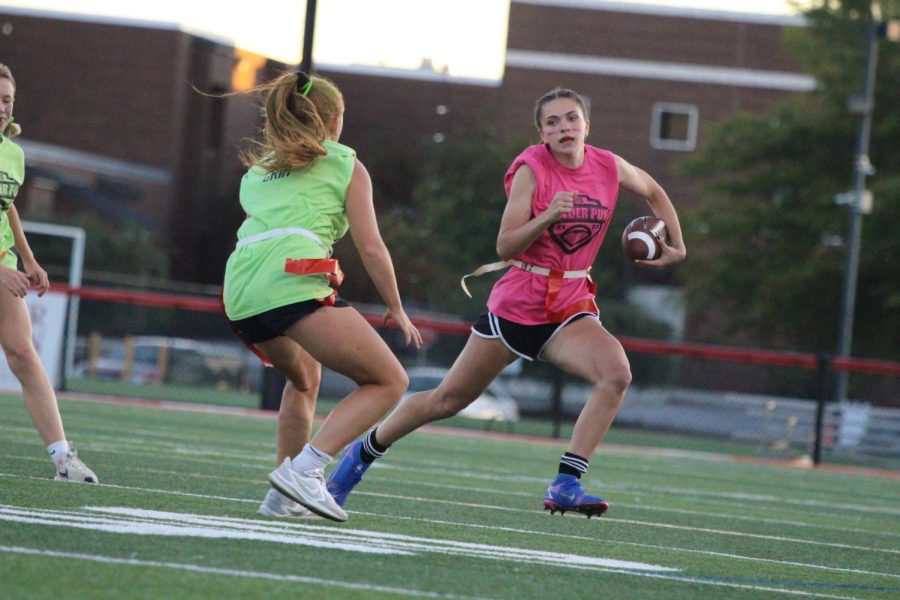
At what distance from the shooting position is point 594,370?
7.26 meters

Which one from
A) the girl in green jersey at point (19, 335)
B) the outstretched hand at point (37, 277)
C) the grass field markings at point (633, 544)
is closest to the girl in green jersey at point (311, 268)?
the grass field markings at point (633, 544)

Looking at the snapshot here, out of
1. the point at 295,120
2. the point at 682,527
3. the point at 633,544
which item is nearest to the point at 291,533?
the point at 295,120

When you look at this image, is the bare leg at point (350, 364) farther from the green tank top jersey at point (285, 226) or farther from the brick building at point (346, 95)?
the brick building at point (346, 95)

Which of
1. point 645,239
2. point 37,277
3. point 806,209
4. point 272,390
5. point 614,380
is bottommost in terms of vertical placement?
point 272,390

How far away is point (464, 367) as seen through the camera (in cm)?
749

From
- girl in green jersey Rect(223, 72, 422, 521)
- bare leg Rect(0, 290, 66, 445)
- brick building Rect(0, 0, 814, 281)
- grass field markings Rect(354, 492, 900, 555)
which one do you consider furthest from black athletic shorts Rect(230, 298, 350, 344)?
brick building Rect(0, 0, 814, 281)

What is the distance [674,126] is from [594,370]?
1741 inches

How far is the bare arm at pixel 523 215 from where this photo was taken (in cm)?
711

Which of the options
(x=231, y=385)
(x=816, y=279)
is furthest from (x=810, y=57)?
(x=231, y=385)

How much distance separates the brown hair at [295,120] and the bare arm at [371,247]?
20 centimetres

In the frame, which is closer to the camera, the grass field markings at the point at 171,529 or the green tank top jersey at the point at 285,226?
the grass field markings at the point at 171,529

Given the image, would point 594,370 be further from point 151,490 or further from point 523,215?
point 151,490

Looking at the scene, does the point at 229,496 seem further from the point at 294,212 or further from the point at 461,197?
the point at 461,197

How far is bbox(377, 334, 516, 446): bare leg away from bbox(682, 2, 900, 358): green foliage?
30486 millimetres
